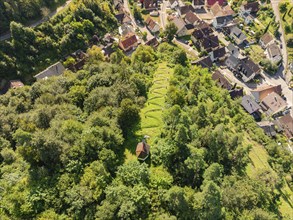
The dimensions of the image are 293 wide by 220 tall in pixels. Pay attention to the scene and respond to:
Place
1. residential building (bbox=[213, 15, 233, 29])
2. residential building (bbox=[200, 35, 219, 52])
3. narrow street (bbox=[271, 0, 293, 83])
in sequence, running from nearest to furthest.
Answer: residential building (bbox=[200, 35, 219, 52]) → narrow street (bbox=[271, 0, 293, 83]) → residential building (bbox=[213, 15, 233, 29])

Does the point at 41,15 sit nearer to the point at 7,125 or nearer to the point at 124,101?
the point at 7,125

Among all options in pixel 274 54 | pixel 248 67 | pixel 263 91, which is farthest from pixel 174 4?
pixel 263 91

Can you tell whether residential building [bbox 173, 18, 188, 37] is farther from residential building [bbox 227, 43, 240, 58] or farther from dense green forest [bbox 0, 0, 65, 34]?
dense green forest [bbox 0, 0, 65, 34]

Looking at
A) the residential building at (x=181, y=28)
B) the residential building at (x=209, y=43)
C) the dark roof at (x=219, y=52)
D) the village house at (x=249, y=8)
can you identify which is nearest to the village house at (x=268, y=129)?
the dark roof at (x=219, y=52)

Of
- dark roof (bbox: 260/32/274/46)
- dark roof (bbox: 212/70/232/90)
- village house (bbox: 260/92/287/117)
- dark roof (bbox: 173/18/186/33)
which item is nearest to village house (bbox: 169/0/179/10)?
dark roof (bbox: 173/18/186/33)

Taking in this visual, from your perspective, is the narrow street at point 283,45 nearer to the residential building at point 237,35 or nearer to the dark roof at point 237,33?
the residential building at point 237,35

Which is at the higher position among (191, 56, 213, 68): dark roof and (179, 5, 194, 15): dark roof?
(179, 5, 194, 15): dark roof

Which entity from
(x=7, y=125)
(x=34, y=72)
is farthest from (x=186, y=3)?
(x=7, y=125)
